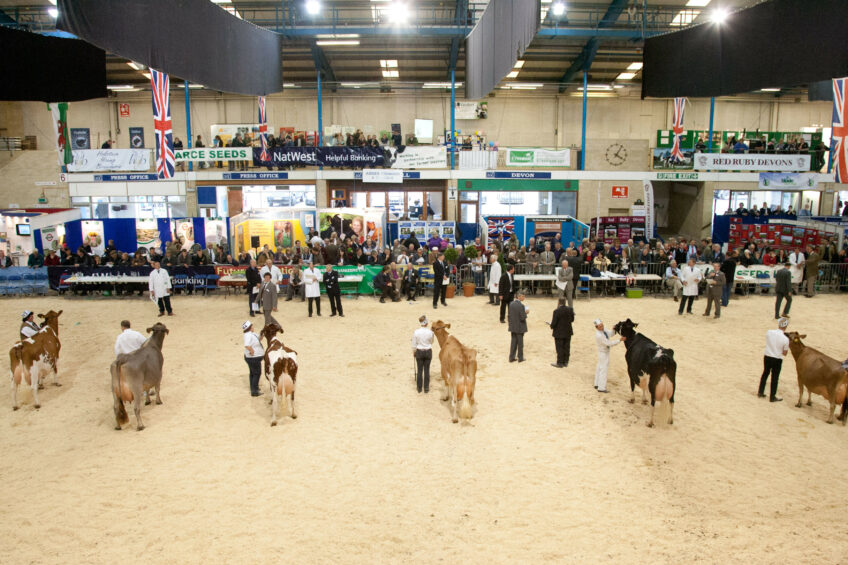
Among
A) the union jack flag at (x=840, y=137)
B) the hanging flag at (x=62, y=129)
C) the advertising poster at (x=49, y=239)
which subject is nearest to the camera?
the union jack flag at (x=840, y=137)

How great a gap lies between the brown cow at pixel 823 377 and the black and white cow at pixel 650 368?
2233mm

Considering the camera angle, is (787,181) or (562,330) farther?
(787,181)

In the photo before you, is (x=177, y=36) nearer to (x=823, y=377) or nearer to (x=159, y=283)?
(x=159, y=283)

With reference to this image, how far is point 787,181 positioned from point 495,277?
16235 millimetres

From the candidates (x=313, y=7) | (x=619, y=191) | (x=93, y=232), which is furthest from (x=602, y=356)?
(x=93, y=232)

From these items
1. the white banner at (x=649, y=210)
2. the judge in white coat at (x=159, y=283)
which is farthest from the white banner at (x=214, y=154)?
the white banner at (x=649, y=210)

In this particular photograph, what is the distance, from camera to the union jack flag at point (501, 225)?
24.6 metres

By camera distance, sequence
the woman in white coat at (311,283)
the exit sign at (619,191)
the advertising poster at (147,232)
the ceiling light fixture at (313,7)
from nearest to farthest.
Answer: the woman in white coat at (311,283)
the ceiling light fixture at (313,7)
the advertising poster at (147,232)
the exit sign at (619,191)

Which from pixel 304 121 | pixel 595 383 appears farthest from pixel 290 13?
pixel 595 383

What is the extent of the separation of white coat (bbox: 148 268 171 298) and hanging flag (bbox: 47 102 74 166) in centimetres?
998

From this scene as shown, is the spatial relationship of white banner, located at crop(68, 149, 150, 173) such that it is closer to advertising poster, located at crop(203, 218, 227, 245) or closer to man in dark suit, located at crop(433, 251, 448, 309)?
advertising poster, located at crop(203, 218, 227, 245)

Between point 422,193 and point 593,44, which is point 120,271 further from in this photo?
point 593,44

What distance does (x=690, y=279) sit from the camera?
16391 millimetres

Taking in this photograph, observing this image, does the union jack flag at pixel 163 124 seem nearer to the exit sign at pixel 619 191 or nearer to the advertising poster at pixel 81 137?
the advertising poster at pixel 81 137
